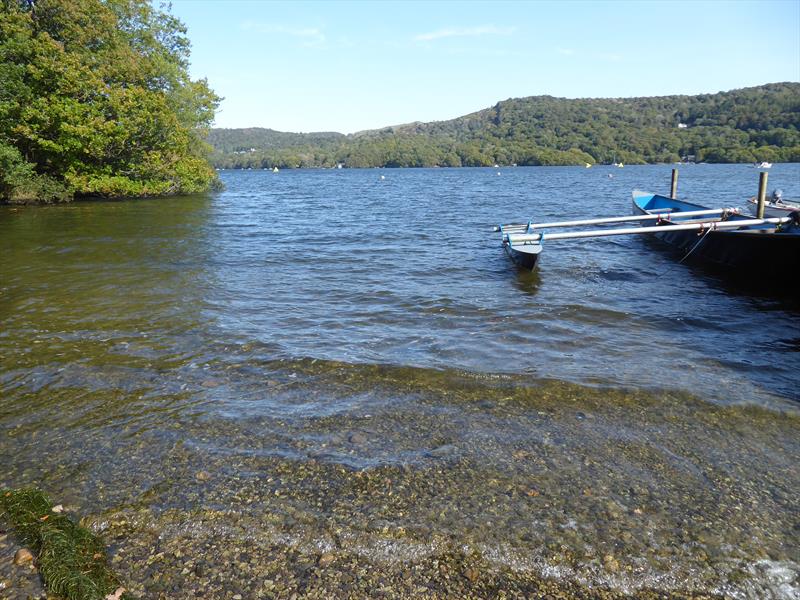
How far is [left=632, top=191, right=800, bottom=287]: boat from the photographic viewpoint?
12.9m

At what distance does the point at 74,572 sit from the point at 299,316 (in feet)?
24.1

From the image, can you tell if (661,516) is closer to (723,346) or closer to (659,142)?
(723,346)

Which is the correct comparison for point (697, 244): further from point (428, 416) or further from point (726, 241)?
point (428, 416)

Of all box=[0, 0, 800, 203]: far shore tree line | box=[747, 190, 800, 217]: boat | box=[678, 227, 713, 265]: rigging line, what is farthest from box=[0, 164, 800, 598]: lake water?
box=[0, 0, 800, 203]: far shore tree line

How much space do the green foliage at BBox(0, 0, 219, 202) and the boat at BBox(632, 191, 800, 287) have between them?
31.0 m

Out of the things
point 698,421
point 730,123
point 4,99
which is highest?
point 730,123

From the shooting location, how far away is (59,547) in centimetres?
386

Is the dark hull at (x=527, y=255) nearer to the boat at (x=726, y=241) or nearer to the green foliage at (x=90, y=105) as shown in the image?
the boat at (x=726, y=241)

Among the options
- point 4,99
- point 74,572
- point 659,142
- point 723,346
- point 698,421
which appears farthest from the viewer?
point 659,142

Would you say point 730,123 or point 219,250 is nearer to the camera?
point 219,250

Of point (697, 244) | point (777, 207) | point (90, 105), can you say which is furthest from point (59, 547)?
point (90, 105)

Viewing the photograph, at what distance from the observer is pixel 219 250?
18.9m

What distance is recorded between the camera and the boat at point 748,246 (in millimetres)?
12914

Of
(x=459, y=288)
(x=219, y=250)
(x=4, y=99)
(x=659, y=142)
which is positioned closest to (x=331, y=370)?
(x=459, y=288)
